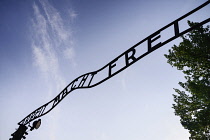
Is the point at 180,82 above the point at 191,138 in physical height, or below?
above

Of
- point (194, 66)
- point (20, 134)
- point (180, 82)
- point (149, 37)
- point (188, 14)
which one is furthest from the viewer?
point (180, 82)

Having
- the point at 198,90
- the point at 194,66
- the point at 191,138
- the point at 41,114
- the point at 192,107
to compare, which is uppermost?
the point at 194,66

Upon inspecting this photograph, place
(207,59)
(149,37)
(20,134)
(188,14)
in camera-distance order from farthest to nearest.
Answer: (207,59)
(20,134)
(149,37)
(188,14)

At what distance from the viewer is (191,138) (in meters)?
10.2

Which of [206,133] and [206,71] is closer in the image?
[206,71]

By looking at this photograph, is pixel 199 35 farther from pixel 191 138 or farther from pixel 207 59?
pixel 191 138

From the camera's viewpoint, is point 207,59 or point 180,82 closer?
point 207,59

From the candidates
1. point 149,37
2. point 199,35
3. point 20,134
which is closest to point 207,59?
point 199,35

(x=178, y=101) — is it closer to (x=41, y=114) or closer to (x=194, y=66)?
(x=194, y=66)

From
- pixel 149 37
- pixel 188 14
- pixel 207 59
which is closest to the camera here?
pixel 188 14

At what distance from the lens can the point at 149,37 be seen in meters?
3.66

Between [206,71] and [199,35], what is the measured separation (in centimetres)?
235

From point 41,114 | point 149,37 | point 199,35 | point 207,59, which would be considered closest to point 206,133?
point 207,59

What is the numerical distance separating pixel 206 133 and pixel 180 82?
3396 mm
